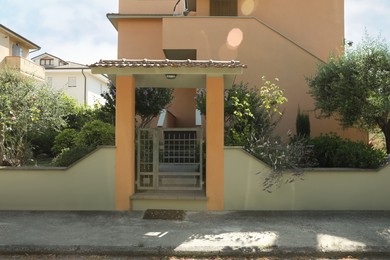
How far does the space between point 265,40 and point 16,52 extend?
2252 centimetres

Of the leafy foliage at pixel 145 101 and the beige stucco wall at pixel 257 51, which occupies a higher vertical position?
the beige stucco wall at pixel 257 51

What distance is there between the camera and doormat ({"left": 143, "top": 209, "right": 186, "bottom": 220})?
671 cm

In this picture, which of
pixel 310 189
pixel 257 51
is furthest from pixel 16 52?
pixel 310 189

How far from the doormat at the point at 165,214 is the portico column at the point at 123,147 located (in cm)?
59

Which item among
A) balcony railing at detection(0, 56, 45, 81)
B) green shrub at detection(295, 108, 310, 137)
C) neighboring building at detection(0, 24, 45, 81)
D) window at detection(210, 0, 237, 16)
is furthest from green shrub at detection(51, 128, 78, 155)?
balcony railing at detection(0, 56, 45, 81)

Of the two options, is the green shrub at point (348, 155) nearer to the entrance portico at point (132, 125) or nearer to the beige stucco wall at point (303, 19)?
the entrance portico at point (132, 125)

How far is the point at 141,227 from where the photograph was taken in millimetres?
6035

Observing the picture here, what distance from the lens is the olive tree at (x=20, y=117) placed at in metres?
9.28

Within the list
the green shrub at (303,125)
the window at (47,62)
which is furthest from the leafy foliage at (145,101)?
the window at (47,62)

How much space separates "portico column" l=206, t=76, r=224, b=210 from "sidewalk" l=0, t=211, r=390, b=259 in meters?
0.39

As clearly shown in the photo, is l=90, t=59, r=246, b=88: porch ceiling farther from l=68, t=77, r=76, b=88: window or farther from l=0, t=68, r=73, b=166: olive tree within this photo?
l=68, t=77, r=76, b=88: window

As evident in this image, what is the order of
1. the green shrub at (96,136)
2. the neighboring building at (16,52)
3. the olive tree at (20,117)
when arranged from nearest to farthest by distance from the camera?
the green shrub at (96,136) < the olive tree at (20,117) < the neighboring building at (16,52)

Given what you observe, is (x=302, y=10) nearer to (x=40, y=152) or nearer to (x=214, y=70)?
(x=214, y=70)

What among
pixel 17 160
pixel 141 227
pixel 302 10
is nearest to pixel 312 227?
pixel 141 227
